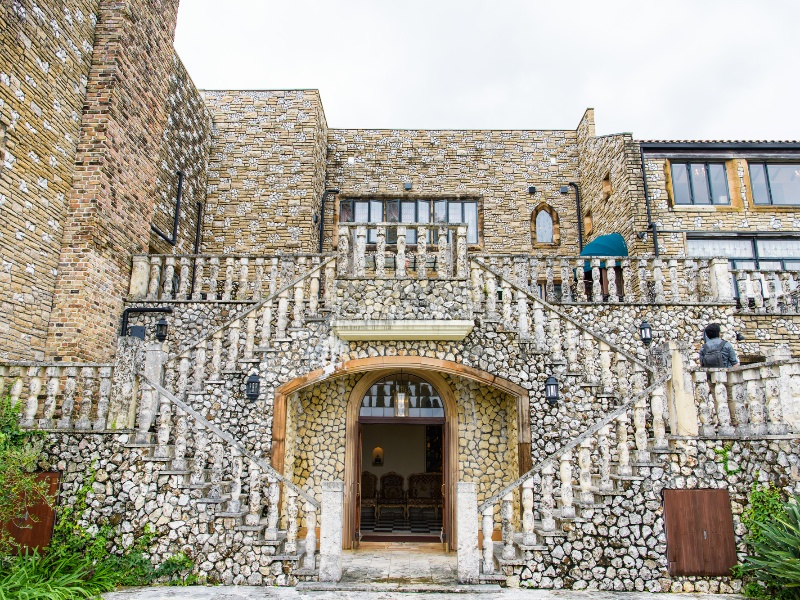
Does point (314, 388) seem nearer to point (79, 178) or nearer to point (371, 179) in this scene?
point (79, 178)

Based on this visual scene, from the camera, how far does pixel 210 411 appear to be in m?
9.88

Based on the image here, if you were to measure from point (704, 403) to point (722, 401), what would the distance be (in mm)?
241

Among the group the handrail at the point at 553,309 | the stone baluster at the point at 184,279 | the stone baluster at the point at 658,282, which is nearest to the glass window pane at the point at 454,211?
the stone baluster at the point at 658,282

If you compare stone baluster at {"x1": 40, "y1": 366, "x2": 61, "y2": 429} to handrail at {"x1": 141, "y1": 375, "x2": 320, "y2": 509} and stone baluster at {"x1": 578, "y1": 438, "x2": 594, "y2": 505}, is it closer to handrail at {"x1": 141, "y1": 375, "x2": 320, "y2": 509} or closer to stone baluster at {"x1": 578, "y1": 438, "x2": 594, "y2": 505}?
handrail at {"x1": 141, "y1": 375, "x2": 320, "y2": 509}

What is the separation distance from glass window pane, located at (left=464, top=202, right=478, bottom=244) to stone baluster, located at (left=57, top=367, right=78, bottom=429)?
11118 millimetres

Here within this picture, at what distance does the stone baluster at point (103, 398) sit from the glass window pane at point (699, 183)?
14.1 metres

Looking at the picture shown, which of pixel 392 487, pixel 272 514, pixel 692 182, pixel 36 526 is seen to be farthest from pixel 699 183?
pixel 36 526

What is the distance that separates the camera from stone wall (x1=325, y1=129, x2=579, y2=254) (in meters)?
16.8

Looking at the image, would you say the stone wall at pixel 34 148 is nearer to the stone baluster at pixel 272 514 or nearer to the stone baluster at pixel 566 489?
the stone baluster at pixel 272 514

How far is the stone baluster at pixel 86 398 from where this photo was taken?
8.00 m

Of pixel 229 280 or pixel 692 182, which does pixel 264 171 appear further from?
pixel 692 182

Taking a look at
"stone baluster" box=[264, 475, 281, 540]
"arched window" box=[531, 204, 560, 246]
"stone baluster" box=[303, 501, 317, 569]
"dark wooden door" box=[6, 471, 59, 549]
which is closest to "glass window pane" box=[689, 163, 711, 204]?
"arched window" box=[531, 204, 560, 246]

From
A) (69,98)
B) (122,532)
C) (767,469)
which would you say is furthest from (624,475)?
(69,98)

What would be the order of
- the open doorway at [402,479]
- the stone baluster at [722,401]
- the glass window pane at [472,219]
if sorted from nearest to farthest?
the stone baluster at [722,401] < the open doorway at [402,479] < the glass window pane at [472,219]
